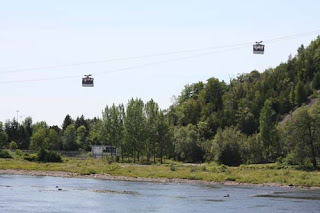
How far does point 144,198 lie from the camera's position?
68.1 meters

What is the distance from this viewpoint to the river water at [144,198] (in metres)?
59.2

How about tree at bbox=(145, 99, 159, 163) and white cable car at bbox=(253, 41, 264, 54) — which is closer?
white cable car at bbox=(253, 41, 264, 54)

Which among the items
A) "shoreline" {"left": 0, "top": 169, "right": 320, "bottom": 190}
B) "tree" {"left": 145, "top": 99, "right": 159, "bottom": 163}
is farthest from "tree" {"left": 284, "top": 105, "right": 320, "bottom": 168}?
"tree" {"left": 145, "top": 99, "right": 159, "bottom": 163}

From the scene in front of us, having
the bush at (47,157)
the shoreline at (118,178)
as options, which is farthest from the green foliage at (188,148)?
the shoreline at (118,178)

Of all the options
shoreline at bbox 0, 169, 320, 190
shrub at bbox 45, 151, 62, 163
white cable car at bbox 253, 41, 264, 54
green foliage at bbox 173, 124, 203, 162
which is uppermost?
white cable car at bbox 253, 41, 264, 54

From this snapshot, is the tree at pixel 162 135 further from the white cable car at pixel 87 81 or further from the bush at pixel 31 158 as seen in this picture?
the white cable car at pixel 87 81

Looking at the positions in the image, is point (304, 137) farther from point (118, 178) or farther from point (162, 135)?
point (162, 135)

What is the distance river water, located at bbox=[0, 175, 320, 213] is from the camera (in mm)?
59188

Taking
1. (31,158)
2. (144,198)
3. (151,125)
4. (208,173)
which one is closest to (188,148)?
(151,125)

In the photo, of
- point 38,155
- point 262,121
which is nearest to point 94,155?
point 38,155

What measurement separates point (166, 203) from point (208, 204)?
445 cm

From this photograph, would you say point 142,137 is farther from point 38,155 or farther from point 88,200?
point 88,200

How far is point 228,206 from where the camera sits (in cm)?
6159

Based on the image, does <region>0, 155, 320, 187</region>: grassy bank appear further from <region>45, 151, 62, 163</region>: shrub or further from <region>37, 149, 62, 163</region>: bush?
<region>37, 149, 62, 163</region>: bush
